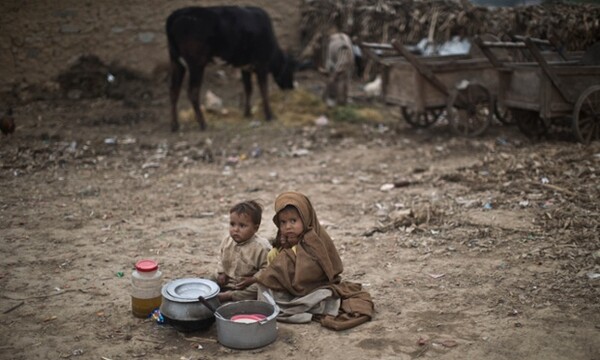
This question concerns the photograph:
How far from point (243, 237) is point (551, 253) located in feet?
7.77

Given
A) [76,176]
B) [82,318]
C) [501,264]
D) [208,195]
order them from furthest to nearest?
[76,176]
[208,195]
[501,264]
[82,318]

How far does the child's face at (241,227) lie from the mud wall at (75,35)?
7.59 metres

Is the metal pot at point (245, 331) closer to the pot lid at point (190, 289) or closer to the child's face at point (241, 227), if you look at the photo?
the pot lid at point (190, 289)

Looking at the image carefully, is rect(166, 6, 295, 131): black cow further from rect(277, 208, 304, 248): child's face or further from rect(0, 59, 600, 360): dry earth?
rect(277, 208, 304, 248): child's face

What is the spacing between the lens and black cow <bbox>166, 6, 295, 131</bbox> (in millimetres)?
9219

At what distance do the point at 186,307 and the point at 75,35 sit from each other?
8.08m

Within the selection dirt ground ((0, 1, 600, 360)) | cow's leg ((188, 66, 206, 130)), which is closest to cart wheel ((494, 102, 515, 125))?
dirt ground ((0, 1, 600, 360))

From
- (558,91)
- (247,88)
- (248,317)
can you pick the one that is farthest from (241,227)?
(247,88)

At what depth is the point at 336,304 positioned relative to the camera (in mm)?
4023

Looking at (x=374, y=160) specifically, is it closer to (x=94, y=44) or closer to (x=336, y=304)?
(x=336, y=304)

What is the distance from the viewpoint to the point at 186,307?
3711 millimetres

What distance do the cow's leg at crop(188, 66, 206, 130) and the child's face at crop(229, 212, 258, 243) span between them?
5.72 meters

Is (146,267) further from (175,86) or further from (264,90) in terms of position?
(264,90)

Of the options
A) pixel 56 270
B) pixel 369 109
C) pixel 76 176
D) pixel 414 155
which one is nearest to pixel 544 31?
pixel 369 109
